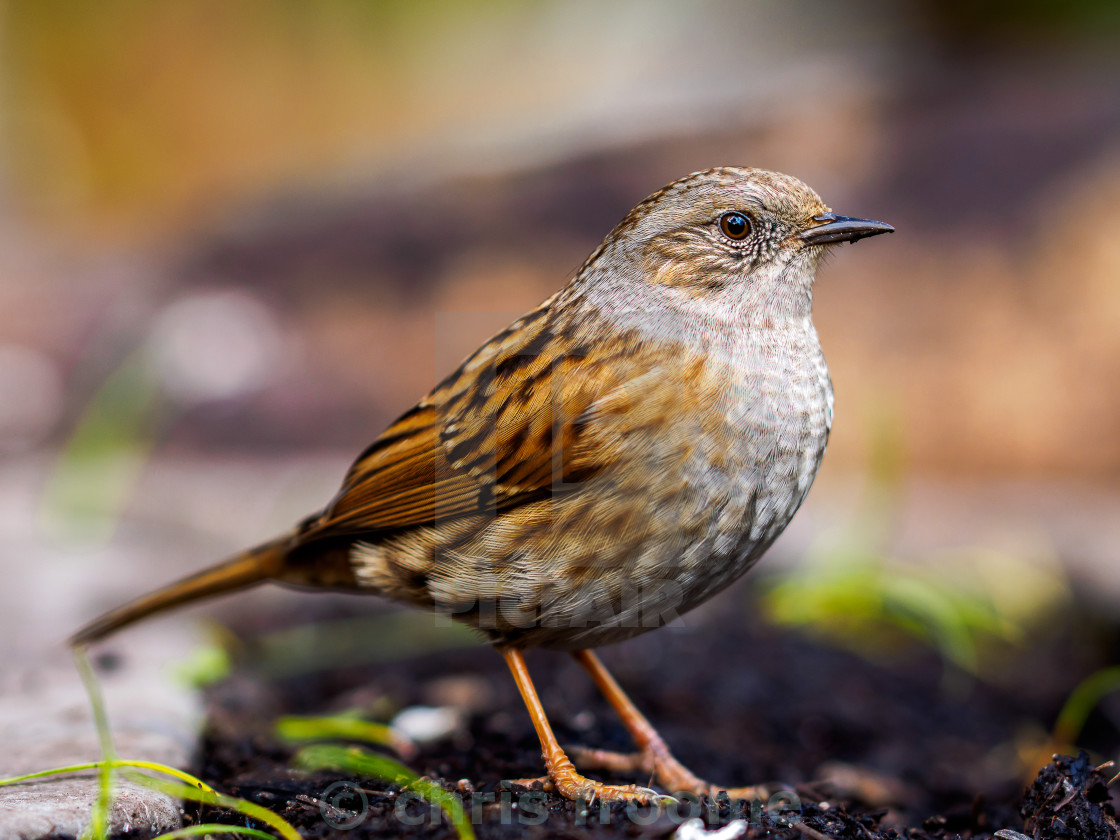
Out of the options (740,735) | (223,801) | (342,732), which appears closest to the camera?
(223,801)

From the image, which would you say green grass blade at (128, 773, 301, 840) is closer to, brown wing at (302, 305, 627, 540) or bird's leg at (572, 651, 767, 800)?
brown wing at (302, 305, 627, 540)

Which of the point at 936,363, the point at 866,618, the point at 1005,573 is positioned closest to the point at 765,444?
the point at 866,618

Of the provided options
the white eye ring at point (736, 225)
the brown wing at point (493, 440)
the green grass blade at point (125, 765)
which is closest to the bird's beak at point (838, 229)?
the white eye ring at point (736, 225)

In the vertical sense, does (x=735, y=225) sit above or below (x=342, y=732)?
above

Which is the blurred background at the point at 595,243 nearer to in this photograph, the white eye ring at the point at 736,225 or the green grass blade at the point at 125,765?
the white eye ring at the point at 736,225

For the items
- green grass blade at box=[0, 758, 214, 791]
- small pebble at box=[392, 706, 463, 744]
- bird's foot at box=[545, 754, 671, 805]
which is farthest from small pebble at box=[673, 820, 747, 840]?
small pebble at box=[392, 706, 463, 744]

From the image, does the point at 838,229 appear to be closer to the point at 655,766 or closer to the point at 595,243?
the point at 655,766

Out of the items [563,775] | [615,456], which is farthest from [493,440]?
[563,775]

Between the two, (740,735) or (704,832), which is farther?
(740,735)
